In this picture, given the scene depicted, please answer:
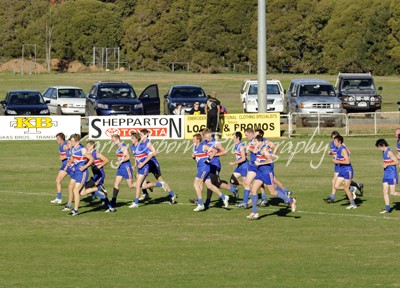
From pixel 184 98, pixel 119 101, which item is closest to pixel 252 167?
pixel 119 101

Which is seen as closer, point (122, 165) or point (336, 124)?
point (122, 165)

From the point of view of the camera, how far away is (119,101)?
4584 centimetres

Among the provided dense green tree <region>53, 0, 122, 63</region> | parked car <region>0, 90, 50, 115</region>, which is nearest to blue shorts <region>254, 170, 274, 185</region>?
parked car <region>0, 90, 50, 115</region>

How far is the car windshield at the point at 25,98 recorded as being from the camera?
47.3 metres

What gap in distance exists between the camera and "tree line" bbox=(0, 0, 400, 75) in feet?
290

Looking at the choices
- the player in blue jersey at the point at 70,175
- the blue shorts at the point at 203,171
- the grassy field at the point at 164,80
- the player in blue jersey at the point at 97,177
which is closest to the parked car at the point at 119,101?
the player in blue jersey at the point at 70,175

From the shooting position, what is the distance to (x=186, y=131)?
42844 millimetres

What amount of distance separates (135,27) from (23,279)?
87585 millimetres

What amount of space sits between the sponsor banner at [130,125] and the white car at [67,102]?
8.84m

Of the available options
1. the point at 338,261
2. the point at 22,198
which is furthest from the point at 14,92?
the point at 338,261

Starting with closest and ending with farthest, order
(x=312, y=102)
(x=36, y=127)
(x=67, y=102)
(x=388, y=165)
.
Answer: (x=388, y=165)
(x=36, y=127)
(x=312, y=102)
(x=67, y=102)

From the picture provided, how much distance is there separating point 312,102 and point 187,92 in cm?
624

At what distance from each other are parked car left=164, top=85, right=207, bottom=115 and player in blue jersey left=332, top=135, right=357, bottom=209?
72.7ft

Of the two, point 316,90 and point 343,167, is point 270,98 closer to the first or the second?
point 316,90
